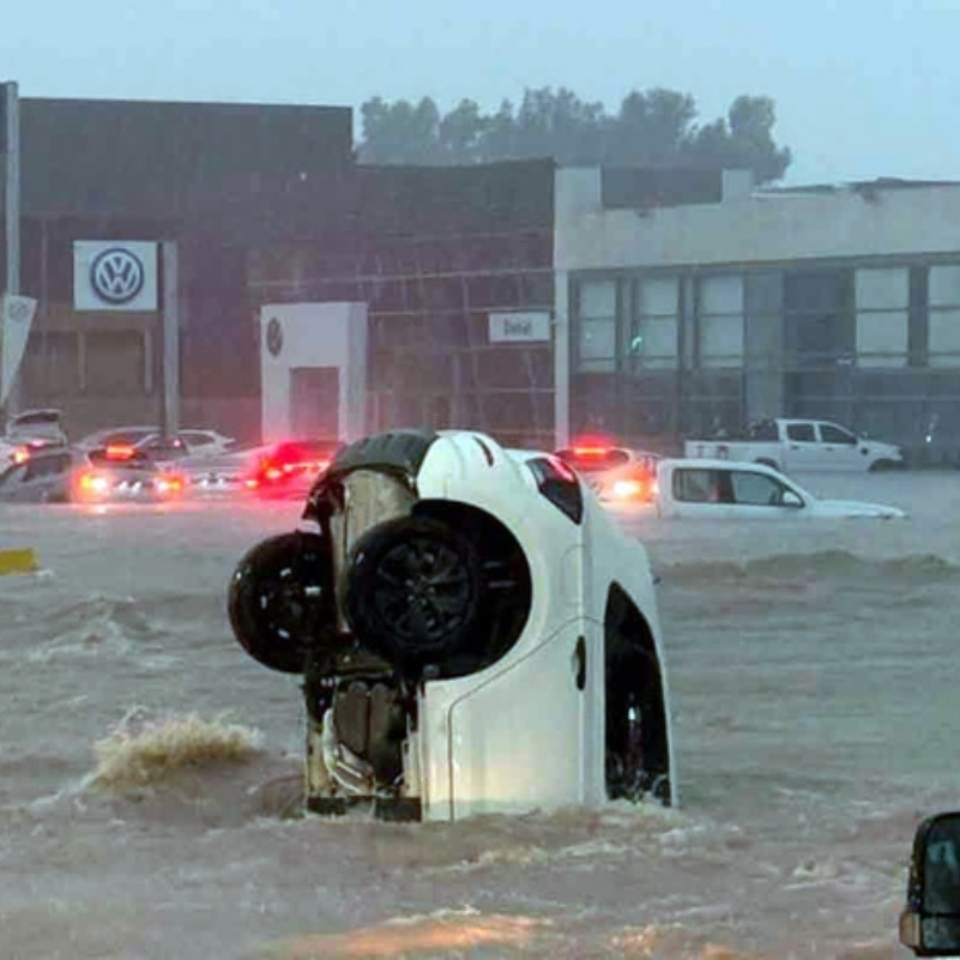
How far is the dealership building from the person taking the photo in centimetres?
6044

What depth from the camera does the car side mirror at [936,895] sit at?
3.24 metres

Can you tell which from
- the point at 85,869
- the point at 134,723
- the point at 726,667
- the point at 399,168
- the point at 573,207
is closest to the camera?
the point at 85,869

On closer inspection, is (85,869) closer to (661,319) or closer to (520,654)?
(520,654)

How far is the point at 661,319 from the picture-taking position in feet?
208

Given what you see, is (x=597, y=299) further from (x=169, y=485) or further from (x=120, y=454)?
(x=169, y=485)

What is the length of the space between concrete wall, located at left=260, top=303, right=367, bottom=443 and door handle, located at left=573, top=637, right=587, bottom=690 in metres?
58.1

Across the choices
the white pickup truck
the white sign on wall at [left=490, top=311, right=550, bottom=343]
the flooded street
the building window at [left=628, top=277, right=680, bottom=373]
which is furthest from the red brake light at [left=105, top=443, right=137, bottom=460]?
the flooded street

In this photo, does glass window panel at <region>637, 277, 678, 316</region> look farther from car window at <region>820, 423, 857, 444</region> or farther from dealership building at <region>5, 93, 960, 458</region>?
car window at <region>820, 423, 857, 444</region>

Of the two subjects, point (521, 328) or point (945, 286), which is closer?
point (945, 286)

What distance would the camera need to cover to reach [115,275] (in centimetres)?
7125

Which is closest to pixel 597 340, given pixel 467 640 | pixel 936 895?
pixel 467 640

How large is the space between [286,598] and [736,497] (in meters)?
25.8

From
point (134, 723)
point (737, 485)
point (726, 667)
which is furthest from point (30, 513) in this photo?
point (134, 723)

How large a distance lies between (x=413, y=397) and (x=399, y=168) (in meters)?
9.36
